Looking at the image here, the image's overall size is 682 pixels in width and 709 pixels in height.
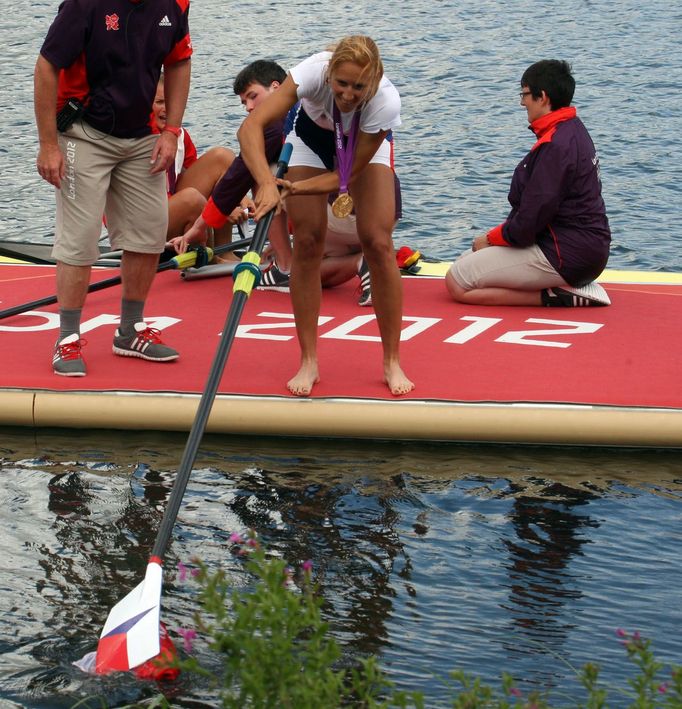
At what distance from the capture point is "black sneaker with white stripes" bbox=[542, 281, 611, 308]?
6.63m

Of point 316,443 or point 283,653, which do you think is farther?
point 316,443

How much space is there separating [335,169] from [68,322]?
1.43 meters

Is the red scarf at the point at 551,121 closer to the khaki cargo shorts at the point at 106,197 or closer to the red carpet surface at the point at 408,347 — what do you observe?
the red carpet surface at the point at 408,347

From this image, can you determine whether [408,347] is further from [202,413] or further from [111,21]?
[111,21]

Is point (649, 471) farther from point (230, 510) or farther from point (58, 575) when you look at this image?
point (58, 575)

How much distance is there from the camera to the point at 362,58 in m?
4.72

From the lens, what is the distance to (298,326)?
5527mm

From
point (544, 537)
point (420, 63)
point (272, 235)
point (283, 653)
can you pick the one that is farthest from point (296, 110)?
point (420, 63)

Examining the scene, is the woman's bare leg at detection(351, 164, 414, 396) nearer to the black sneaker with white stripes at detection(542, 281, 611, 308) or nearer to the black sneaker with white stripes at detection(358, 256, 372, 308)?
the black sneaker with white stripes at detection(358, 256, 372, 308)

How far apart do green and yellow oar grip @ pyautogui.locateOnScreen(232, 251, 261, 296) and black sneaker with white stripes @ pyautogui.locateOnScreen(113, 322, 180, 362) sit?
135 centimetres

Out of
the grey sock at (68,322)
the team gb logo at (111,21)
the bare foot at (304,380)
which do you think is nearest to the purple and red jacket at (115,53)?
the team gb logo at (111,21)

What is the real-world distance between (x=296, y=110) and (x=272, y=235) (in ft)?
4.77

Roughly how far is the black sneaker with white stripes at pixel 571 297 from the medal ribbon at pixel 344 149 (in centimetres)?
193

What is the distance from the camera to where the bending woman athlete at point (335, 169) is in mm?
4797
